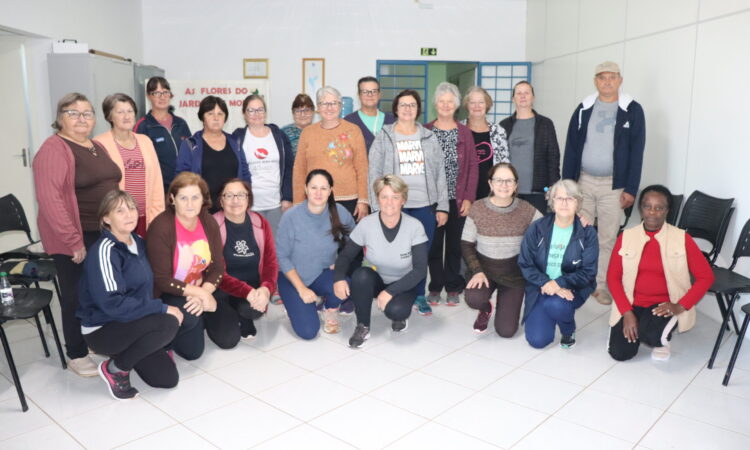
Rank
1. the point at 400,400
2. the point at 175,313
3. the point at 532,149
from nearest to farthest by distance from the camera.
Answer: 1. the point at 400,400
2. the point at 175,313
3. the point at 532,149

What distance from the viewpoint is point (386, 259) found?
3.34 meters

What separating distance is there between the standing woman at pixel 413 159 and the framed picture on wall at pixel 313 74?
147 inches

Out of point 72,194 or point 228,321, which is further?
point 228,321

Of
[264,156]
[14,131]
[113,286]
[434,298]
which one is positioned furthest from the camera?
[14,131]

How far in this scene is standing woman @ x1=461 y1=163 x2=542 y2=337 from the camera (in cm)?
336

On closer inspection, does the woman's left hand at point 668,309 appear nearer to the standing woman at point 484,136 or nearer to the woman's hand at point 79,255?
the standing woman at point 484,136

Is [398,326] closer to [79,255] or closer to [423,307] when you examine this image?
[423,307]

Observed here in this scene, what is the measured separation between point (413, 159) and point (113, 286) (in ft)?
6.37

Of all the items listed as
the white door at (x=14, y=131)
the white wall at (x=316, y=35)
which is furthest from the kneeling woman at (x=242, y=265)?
the white wall at (x=316, y=35)

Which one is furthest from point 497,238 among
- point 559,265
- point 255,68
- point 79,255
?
point 255,68

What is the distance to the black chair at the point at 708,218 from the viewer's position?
137 inches

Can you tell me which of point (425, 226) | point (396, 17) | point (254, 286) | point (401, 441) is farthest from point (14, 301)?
point (396, 17)

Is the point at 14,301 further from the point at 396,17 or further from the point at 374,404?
the point at 396,17

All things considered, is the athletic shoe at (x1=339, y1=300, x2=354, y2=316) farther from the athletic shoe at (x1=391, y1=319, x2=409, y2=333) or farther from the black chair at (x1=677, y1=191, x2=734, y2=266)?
the black chair at (x1=677, y1=191, x2=734, y2=266)
